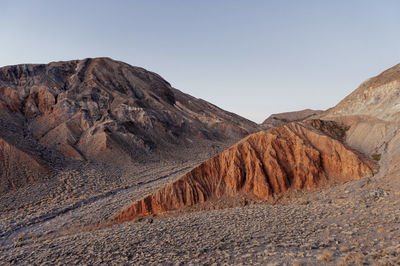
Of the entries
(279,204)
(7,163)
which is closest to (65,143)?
(7,163)

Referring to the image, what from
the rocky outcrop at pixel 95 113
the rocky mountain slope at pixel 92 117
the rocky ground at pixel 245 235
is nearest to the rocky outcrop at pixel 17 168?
the rocky mountain slope at pixel 92 117

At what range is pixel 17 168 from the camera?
103 ft

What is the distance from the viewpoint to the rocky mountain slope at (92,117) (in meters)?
45.2

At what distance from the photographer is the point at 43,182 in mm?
30719

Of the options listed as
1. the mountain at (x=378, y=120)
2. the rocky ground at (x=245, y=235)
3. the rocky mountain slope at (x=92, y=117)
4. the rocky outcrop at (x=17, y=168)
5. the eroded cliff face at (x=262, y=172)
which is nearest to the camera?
the rocky ground at (x=245, y=235)

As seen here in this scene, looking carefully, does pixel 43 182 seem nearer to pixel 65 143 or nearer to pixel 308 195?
pixel 65 143

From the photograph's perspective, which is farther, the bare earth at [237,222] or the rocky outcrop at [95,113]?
the rocky outcrop at [95,113]

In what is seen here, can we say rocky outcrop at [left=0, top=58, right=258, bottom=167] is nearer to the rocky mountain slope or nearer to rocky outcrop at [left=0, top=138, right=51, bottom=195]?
the rocky mountain slope

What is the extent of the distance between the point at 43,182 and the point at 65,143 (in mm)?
15529

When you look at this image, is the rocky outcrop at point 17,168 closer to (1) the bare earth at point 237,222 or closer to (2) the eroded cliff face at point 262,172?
(1) the bare earth at point 237,222

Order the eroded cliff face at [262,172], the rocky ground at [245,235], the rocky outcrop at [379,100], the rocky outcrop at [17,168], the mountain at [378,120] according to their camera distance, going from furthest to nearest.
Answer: the rocky outcrop at [17,168]
the rocky outcrop at [379,100]
the mountain at [378,120]
the eroded cliff face at [262,172]
the rocky ground at [245,235]

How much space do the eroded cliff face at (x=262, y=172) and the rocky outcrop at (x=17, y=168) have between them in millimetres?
18496

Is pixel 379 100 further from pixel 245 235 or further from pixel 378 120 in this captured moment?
pixel 245 235

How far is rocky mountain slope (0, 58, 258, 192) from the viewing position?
148ft
